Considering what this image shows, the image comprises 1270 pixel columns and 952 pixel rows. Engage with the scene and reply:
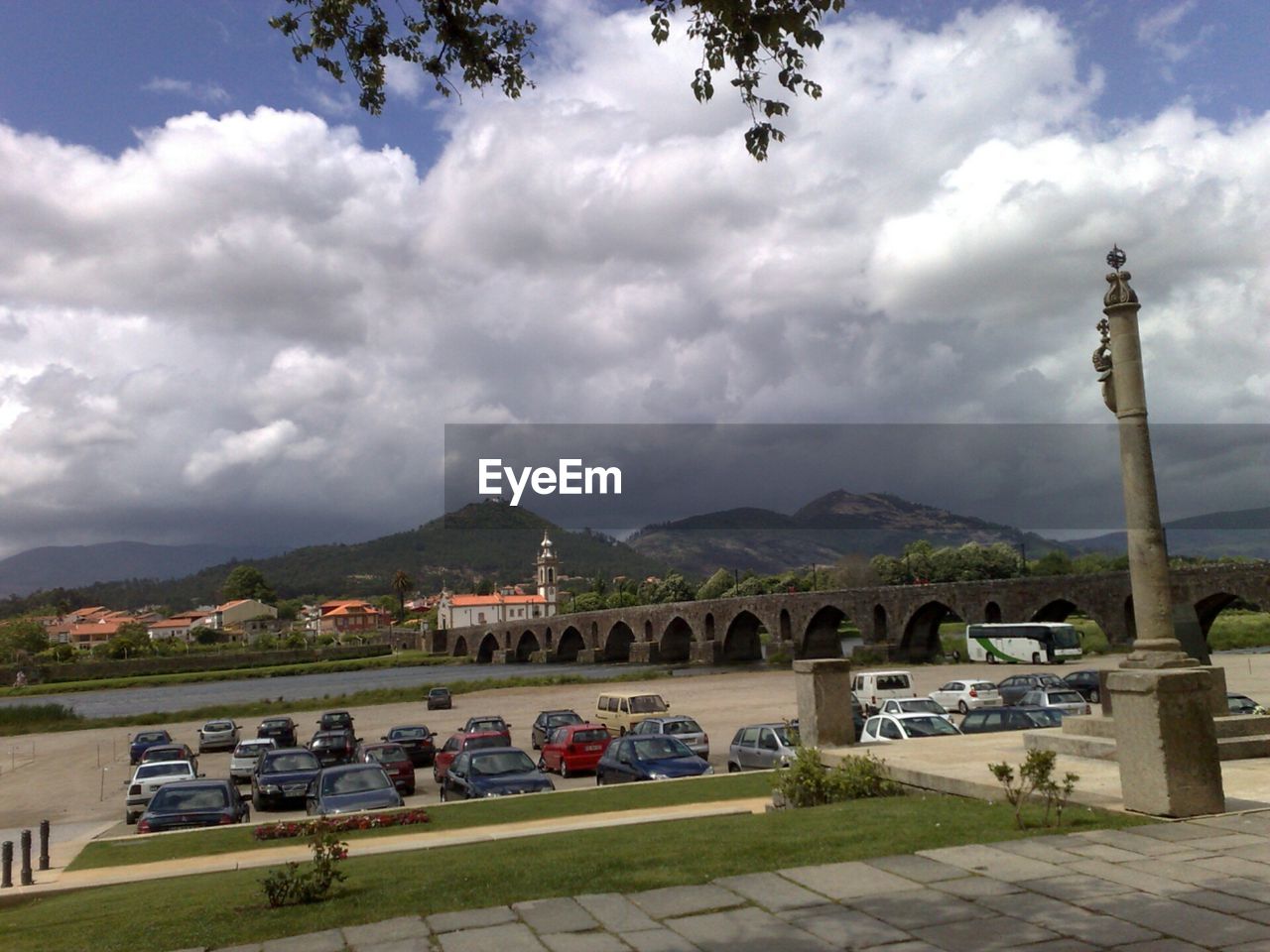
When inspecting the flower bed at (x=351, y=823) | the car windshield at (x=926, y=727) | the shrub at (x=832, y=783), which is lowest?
the flower bed at (x=351, y=823)

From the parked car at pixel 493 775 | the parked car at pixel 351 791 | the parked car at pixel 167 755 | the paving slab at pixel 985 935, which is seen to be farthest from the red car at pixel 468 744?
the paving slab at pixel 985 935

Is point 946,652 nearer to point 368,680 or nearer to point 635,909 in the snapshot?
point 368,680

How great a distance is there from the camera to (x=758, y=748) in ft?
65.7

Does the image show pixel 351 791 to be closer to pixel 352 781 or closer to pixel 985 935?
pixel 352 781

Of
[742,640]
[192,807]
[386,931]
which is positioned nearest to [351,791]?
[192,807]

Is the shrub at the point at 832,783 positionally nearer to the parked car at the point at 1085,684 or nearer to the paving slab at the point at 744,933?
the paving slab at the point at 744,933

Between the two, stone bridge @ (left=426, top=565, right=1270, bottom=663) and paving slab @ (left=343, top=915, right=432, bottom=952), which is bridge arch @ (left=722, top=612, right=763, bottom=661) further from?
paving slab @ (left=343, top=915, right=432, bottom=952)

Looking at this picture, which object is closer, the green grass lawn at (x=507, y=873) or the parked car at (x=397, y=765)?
the green grass lawn at (x=507, y=873)

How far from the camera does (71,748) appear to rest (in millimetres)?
43969

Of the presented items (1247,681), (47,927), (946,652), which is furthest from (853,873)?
(946,652)

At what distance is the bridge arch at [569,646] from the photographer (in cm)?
13288

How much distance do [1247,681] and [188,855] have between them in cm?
3839

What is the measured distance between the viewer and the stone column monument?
9.11 m

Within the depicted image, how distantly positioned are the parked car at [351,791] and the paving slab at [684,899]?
1004cm
